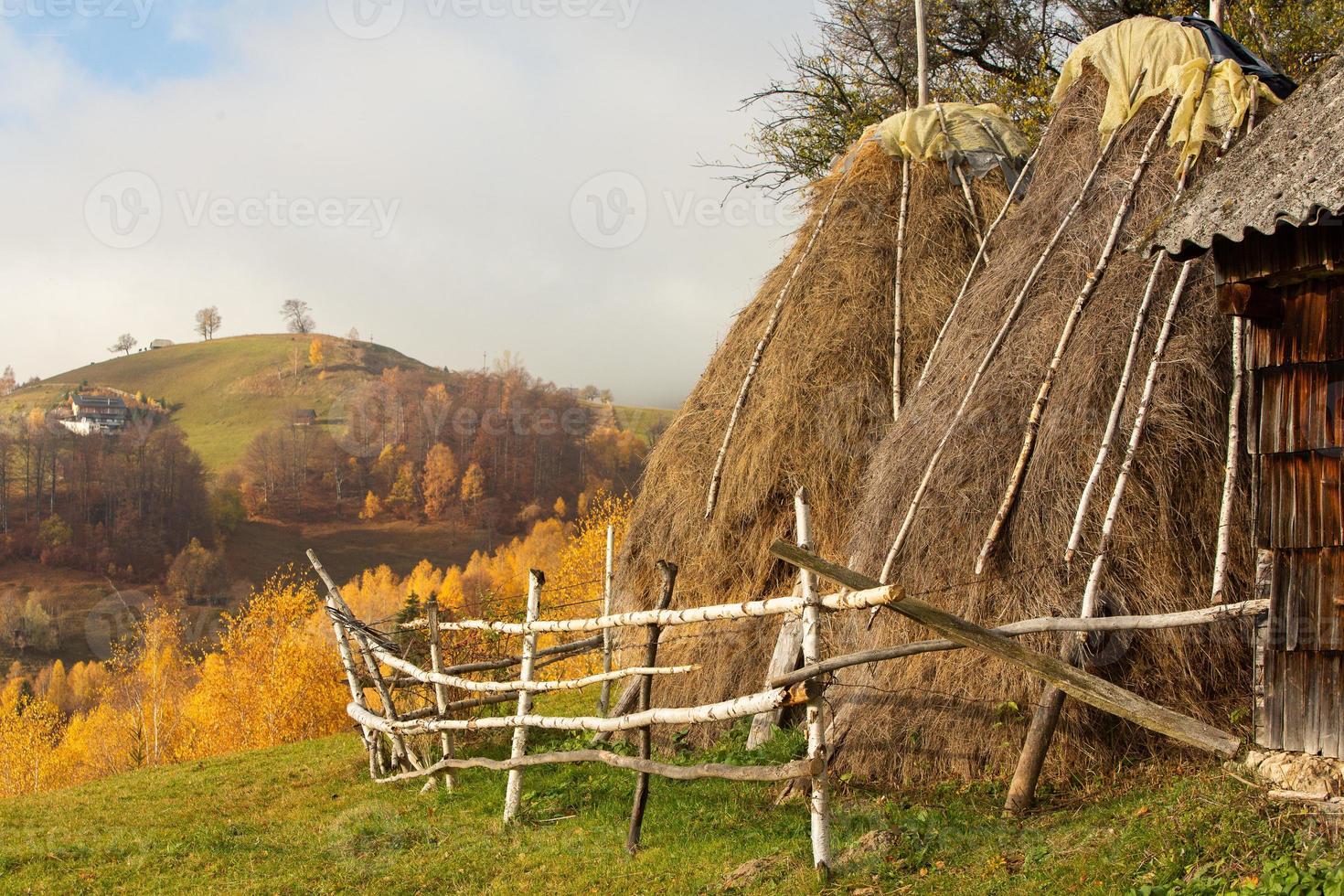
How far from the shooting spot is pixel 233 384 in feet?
393

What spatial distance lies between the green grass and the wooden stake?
129 cm

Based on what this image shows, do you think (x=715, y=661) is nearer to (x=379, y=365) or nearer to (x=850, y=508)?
(x=850, y=508)

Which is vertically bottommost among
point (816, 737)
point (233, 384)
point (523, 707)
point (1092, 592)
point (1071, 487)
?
point (523, 707)

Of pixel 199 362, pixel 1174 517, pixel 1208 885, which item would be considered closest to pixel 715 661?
pixel 1174 517

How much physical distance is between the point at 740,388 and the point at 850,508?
6.00 ft

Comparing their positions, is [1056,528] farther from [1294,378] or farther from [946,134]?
[946,134]

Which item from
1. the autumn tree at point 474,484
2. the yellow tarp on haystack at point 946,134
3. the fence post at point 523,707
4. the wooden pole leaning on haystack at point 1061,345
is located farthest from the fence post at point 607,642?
the autumn tree at point 474,484

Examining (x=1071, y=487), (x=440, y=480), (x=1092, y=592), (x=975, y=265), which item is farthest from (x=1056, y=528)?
(x=440, y=480)

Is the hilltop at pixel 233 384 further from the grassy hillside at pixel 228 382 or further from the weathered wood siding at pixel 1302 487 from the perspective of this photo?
the weathered wood siding at pixel 1302 487

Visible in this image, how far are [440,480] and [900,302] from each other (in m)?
76.4

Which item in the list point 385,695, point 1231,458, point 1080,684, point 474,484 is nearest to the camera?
point 1080,684

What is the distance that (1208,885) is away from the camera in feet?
14.3

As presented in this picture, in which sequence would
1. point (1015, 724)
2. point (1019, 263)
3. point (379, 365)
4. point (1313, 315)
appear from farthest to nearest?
point (379, 365), point (1019, 263), point (1015, 724), point (1313, 315)

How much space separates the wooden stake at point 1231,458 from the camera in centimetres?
655
